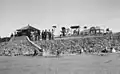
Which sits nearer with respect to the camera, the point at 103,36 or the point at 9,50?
the point at 103,36

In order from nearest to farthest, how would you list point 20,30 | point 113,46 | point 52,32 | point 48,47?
point 113,46
point 48,47
point 52,32
point 20,30

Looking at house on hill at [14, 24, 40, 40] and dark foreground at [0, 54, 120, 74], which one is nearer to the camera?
dark foreground at [0, 54, 120, 74]

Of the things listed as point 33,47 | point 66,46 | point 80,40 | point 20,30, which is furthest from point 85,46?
point 20,30

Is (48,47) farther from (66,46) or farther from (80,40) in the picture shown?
(80,40)

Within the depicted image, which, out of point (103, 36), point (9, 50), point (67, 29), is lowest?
point (9, 50)

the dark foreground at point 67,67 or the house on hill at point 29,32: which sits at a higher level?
the house on hill at point 29,32

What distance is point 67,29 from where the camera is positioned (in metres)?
50.4

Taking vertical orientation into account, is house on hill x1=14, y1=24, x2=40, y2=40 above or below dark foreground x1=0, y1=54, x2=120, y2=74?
above

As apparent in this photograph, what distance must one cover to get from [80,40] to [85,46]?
2.27 m

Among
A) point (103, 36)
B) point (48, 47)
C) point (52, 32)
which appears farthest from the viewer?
point (52, 32)

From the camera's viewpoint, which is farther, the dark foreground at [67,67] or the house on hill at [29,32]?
the house on hill at [29,32]

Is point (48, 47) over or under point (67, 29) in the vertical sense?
under

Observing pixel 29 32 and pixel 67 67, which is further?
pixel 29 32

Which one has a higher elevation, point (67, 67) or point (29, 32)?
point (29, 32)
